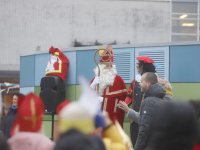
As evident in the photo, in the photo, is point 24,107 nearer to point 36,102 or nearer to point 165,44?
point 36,102

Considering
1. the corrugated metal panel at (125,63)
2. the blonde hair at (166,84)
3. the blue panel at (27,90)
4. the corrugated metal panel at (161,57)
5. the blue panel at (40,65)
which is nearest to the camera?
the blonde hair at (166,84)

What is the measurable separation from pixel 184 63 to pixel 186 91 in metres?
0.59

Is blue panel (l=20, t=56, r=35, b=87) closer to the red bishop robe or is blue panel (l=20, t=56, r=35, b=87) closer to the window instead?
the red bishop robe

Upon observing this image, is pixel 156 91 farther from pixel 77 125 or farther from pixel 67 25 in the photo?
pixel 67 25

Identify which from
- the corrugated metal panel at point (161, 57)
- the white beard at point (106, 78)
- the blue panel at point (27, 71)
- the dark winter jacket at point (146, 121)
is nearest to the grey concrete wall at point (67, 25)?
the blue panel at point (27, 71)

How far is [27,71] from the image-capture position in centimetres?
916

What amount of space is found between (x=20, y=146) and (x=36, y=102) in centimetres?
32

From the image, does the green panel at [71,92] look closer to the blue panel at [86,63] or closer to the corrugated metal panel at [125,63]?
the blue panel at [86,63]

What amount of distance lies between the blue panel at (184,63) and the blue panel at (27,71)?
3646mm

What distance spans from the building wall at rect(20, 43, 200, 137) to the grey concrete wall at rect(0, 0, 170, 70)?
28.2 ft

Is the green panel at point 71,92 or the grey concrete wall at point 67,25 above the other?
the grey concrete wall at point 67,25

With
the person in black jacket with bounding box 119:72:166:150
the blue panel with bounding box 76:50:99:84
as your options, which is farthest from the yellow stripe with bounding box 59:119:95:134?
the blue panel with bounding box 76:50:99:84

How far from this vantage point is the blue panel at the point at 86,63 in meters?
8.05

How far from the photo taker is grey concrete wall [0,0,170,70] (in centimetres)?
1777
